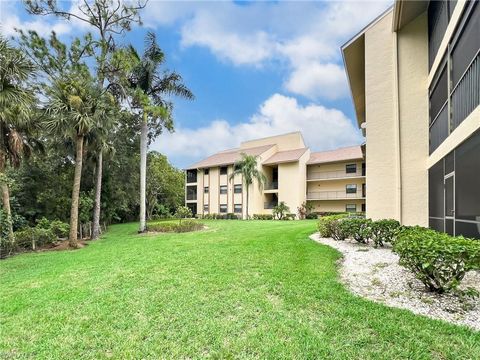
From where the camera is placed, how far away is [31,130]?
46.5 feet

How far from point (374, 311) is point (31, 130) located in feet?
54.7

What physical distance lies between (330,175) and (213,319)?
3243cm

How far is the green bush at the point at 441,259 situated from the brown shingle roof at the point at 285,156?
29.2 meters

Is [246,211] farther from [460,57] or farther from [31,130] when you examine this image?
[460,57]

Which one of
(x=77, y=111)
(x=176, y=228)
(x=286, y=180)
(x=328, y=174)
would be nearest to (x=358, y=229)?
(x=176, y=228)

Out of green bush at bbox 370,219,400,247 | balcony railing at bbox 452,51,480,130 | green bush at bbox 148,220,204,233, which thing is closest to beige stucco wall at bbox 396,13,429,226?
green bush at bbox 370,219,400,247

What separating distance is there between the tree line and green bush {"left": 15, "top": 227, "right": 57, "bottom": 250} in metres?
0.94

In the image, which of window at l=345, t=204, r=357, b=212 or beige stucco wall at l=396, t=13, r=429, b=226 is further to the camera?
window at l=345, t=204, r=357, b=212

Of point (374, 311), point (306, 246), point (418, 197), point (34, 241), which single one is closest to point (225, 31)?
point (306, 246)

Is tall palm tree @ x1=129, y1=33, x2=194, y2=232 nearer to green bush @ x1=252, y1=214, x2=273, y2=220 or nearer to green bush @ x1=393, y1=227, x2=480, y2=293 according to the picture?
green bush @ x1=252, y1=214, x2=273, y2=220

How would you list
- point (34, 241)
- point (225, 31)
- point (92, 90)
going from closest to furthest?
1. point (225, 31)
2. point (34, 241)
3. point (92, 90)

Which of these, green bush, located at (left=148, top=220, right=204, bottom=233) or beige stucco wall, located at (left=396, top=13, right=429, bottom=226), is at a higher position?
beige stucco wall, located at (left=396, top=13, right=429, bottom=226)

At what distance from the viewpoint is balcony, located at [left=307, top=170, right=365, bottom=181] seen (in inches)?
1280

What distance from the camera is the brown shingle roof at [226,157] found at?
3791cm
